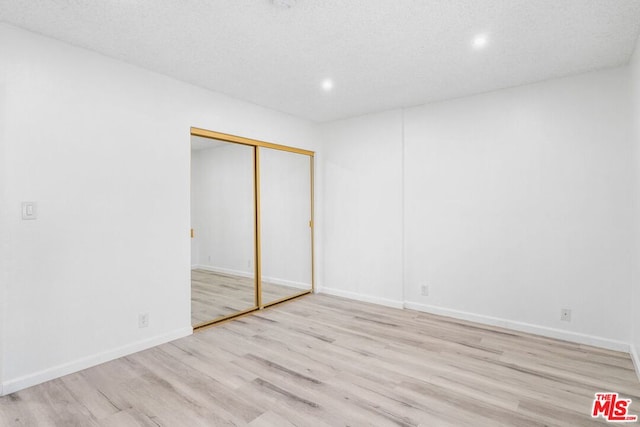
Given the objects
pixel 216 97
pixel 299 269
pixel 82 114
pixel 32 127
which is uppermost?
pixel 216 97

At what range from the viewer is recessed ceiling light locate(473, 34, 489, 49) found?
96.8 inches

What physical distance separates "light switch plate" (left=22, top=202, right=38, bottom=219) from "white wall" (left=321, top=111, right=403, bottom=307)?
11.2 feet

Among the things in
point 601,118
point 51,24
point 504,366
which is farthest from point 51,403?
point 601,118

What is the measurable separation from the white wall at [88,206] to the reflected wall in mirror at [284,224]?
1.10m

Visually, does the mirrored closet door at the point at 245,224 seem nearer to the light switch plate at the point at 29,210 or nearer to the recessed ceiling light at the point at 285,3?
the light switch plate at the point at 29,210

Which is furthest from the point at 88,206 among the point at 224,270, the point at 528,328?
the point at 528,328

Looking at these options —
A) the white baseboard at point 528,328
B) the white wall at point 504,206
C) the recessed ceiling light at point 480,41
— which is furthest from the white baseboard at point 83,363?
the recessed ceiling light at point 480,41

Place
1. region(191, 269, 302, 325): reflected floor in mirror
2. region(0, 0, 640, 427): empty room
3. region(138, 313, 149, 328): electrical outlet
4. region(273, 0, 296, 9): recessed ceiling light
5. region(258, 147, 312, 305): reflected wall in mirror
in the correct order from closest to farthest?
region(273, 0, 296, 9): recessed ceiling light, region(0, 0, 640, 427): empty room, region(138, 313, 149, 328): electrical outlet, region(191, 269, 302, 325): reflected floor in mirror, region(258, 147, 312, 305): reflected wall in mirror

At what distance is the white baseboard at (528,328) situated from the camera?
3006mm

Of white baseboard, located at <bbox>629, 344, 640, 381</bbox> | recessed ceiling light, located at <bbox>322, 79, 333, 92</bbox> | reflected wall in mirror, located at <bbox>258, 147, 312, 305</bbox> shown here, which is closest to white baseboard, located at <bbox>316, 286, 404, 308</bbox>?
reflected wall in mirror, located at <bbox>258, 147, 312, 305</bbox>

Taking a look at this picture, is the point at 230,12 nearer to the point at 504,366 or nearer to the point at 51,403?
the point at 51,403

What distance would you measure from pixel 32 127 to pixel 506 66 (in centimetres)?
394

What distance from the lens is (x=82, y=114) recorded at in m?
2.66

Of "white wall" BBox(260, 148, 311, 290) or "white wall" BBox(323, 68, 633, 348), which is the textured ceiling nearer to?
"white wall" BBox(323, 68, 633, 348)
